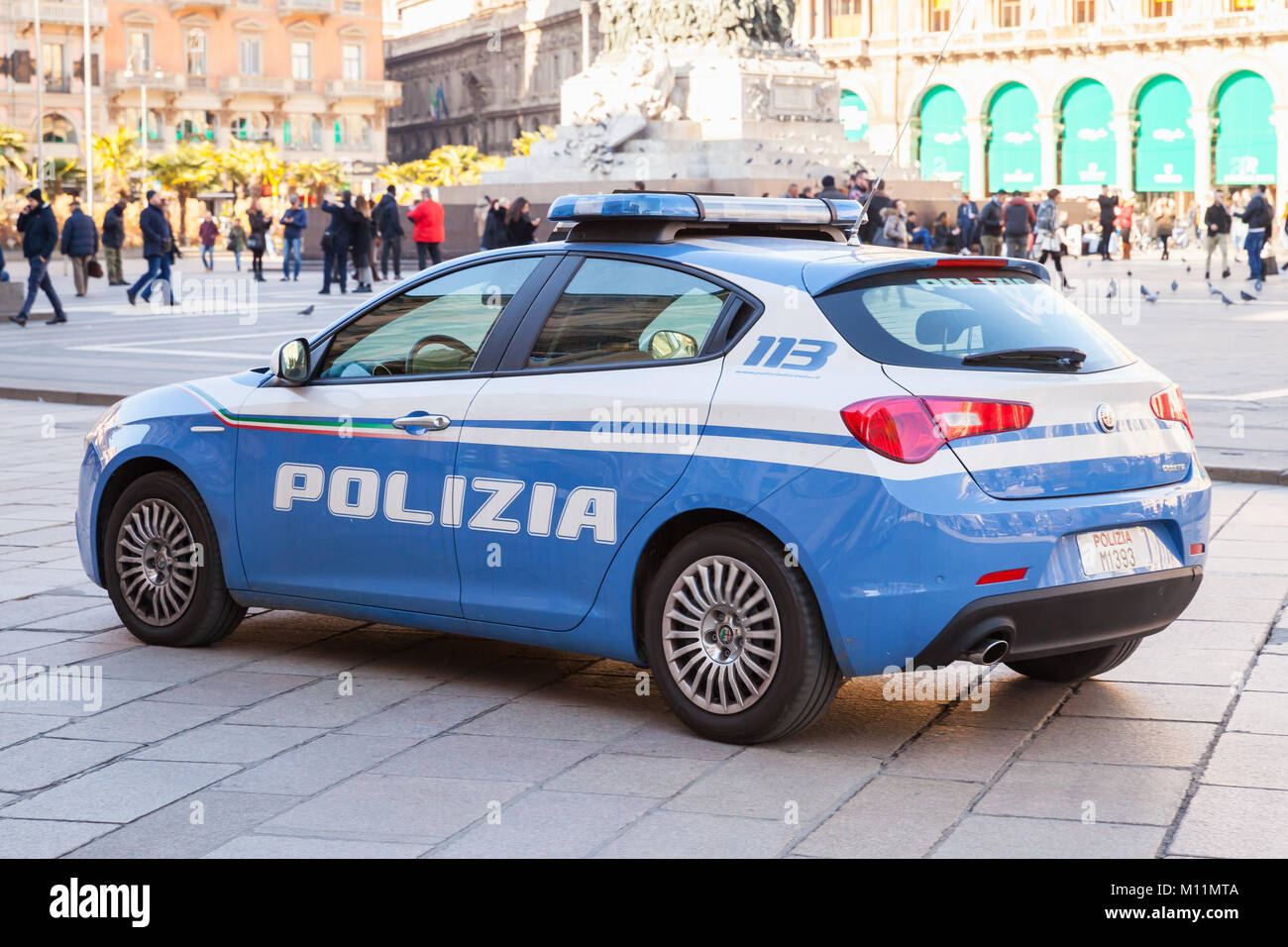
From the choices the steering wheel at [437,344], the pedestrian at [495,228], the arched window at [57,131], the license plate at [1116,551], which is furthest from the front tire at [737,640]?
the arched window at [57,131]

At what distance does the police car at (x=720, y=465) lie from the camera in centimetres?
495

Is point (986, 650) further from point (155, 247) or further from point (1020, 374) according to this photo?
point (155, 247)

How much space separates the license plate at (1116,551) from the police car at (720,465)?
11 mm

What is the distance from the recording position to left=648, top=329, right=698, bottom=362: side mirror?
545 centimetres

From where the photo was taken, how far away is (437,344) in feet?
20.0

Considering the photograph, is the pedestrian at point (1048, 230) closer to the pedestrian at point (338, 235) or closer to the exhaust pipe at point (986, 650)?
the pedestrian at point (338, 235)

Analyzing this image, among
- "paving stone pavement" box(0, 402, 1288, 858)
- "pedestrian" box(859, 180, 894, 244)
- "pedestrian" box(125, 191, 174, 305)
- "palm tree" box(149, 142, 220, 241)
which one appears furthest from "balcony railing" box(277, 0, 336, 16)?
"paving stone pavement" box(0, 402, 1288, 858)

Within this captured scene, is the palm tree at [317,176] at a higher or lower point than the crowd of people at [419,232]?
higher

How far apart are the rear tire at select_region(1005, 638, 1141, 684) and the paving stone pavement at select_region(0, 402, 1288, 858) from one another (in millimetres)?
54

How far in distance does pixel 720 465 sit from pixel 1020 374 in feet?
2.90

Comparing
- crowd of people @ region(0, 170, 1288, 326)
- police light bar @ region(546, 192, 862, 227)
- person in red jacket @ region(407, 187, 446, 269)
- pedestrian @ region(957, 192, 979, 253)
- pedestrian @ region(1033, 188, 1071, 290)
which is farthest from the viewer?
pedestrian @ region(957, 192, 979, 253)

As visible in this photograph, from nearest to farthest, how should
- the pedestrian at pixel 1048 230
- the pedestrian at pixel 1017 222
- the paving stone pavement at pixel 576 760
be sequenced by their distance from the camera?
1. the paving stone pavement at pixel 576 760
2. the pedestrian at pixel 1017 222
3. the pedestrian at pixel 1048 230

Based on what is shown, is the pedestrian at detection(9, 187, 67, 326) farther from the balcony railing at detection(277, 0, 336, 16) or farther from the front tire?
the balcony railing at detection(277, 0, 336, 16)

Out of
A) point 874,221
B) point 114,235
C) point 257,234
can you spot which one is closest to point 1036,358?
point 874,221
